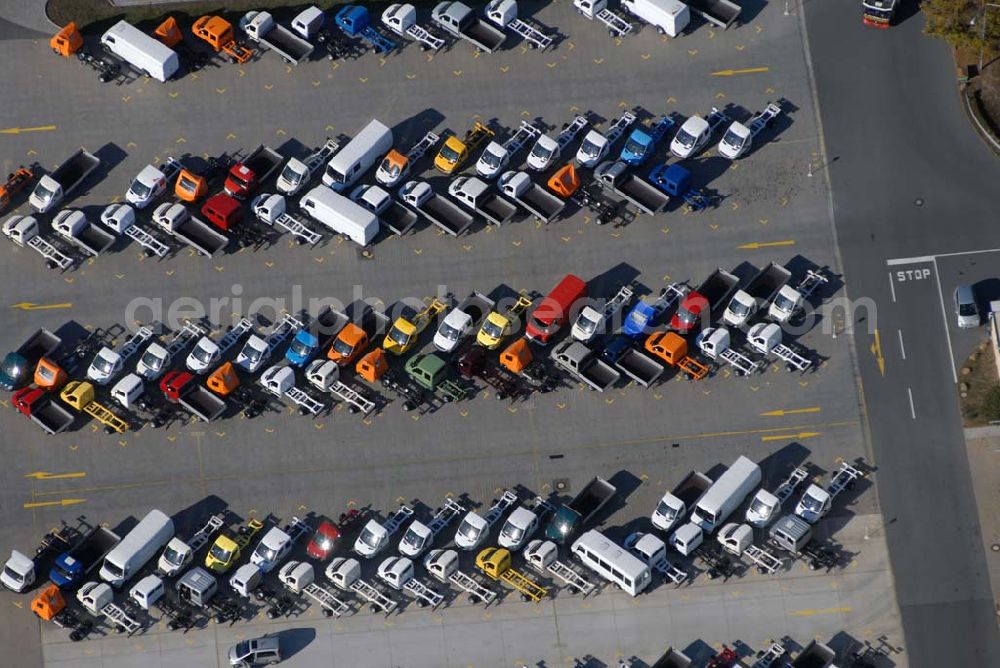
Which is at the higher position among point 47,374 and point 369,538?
point 47,374

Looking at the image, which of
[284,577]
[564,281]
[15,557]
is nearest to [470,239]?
[564,281]

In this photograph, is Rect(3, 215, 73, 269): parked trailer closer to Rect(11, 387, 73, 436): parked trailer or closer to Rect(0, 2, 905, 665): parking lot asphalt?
Rect(0, 2, 905, 665): parking lot asphalt

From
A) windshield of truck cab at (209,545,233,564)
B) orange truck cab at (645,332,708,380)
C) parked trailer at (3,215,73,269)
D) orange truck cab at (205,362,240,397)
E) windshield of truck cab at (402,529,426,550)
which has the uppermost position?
orange truck cab at (645,332,708,380)

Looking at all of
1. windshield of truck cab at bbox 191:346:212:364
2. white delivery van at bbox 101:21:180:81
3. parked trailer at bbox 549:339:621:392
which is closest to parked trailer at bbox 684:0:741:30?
parked trailer at bbox 549:339:621:392

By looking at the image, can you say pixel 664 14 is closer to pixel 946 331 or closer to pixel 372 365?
pixel 946 331

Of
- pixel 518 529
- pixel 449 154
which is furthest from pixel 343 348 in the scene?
pixel 518 529

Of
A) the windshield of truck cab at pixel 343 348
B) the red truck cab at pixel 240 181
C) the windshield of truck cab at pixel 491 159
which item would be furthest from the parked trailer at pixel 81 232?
the windshield of truck cab at pixel 491 159
